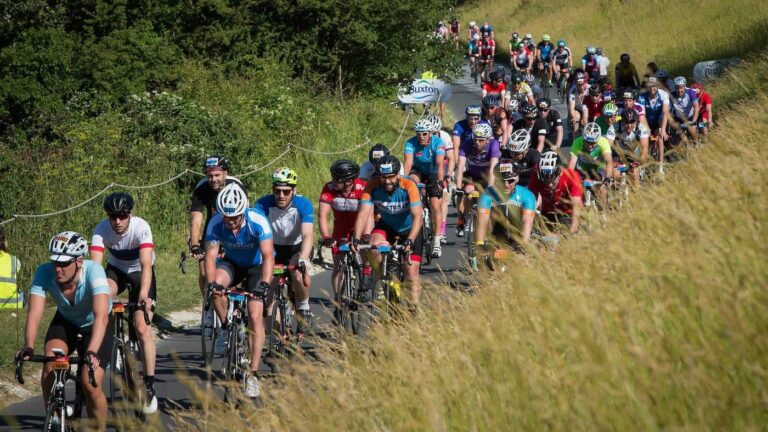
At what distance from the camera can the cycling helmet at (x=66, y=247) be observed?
8.58 m

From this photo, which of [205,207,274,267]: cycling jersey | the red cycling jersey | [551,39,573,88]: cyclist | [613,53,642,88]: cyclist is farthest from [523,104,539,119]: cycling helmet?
[551,39,573,88]: cyclist

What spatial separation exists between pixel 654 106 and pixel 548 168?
31.2 feet

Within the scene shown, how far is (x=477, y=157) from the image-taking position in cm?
1698

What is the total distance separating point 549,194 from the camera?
13367 mm

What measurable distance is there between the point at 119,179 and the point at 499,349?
13944 mm

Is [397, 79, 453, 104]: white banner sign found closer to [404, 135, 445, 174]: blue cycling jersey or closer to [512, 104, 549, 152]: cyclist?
[512, 104, 549, 152]: cyclist

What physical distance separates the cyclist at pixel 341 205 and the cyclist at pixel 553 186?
2041mm

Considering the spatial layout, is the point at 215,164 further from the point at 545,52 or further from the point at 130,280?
the point at 545,52

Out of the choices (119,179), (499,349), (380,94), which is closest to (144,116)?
(119,179)

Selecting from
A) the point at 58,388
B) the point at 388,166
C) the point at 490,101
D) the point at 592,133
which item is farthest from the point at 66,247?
the point at 490,101

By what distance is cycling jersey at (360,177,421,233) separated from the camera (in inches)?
487

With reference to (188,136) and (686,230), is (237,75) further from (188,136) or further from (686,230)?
(686,230)

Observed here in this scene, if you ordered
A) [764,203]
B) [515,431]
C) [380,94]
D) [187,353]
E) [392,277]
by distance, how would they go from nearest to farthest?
[515,431] → [764,203] → [392,277] → [187,353] → [380,94]

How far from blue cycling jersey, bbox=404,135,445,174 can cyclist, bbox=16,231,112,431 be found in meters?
8.24
